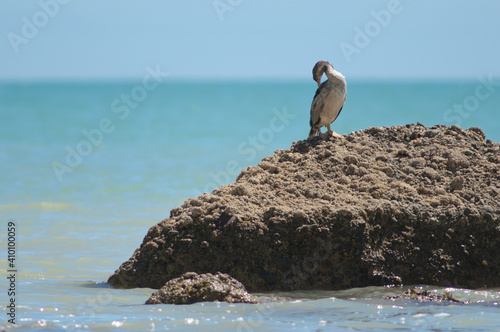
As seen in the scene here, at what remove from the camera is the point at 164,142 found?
26.9 metres

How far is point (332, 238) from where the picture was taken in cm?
533

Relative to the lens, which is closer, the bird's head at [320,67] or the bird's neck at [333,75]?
the bird's neck at [333,75]

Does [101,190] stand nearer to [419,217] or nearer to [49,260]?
[49,260]

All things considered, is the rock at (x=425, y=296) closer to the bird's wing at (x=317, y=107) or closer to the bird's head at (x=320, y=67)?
the bird's wing at (x=317, y=107)

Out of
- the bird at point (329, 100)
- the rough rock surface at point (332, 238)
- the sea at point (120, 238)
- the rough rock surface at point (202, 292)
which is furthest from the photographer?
the bird at point (329, 100)

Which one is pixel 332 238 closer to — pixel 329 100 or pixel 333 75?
pixel 329 100

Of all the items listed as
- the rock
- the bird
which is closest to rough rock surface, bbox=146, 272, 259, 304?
the rock

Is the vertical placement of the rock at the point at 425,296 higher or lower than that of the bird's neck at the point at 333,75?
lower

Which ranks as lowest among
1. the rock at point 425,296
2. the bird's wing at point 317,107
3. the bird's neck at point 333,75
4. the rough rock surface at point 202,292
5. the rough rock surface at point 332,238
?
the rock at point 425,296

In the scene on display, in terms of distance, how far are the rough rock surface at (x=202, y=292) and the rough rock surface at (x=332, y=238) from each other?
0.37 metres

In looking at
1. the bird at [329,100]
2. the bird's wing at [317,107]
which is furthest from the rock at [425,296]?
the bird's wing at [317,107]

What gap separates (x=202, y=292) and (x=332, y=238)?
1.10m

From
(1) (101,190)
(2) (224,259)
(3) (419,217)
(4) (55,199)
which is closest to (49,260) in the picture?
(2) (224,259)

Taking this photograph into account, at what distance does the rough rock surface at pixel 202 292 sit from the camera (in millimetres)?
4934
